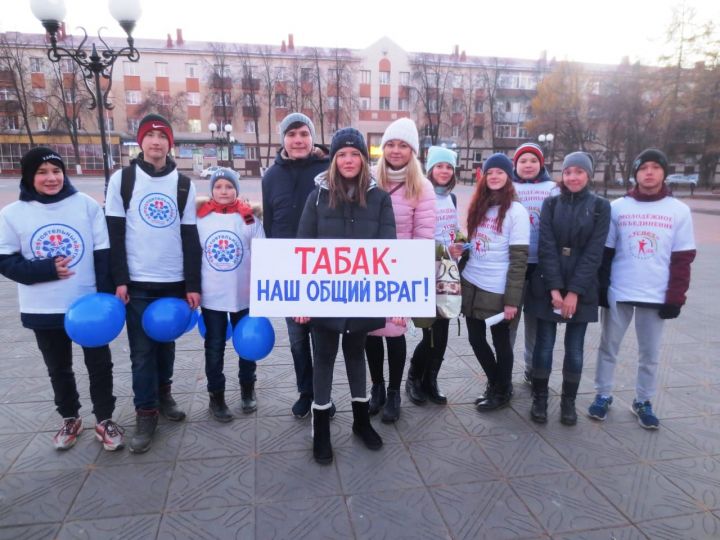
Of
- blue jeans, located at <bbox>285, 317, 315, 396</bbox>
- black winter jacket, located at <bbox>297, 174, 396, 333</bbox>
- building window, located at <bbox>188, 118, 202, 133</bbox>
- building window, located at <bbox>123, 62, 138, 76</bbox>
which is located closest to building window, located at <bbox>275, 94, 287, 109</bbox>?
building window, located at <bbox>188, 118, 202, 133</bbox>

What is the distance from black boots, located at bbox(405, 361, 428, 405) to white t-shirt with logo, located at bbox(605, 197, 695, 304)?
1.73 meters

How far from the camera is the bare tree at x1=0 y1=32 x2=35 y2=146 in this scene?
47062 millimetres

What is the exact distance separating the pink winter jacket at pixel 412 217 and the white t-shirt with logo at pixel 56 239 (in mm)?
2056

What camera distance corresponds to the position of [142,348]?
3.40m

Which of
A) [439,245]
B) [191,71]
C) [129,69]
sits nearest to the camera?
[439,245]

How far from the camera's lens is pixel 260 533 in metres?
2.54

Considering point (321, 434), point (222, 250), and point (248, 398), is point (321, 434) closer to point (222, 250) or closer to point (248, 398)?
point (248, 398)

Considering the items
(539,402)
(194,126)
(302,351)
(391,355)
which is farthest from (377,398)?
(194,126)

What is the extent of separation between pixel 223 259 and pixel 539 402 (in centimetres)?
279

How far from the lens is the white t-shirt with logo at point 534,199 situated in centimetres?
394

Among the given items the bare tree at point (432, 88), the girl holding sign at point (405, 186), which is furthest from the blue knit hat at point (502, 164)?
the bare tree at point (432, 88)

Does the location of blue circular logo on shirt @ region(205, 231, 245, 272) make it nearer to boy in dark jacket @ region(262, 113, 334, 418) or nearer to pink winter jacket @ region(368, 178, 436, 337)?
boy in dark jacket @ region(262, 113, 334, 418)

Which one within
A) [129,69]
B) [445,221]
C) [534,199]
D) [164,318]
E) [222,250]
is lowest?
[164,318]

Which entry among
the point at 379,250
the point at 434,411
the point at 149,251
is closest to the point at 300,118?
Answer: the point at 379,250
